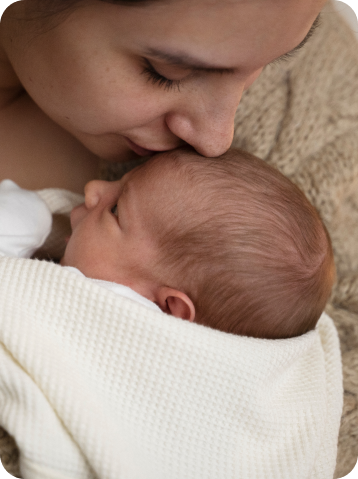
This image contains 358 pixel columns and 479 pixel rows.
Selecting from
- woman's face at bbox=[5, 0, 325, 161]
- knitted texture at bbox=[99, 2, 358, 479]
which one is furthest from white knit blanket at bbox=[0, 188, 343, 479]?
knitted texture at bbox=[99, 2, 358, 479]

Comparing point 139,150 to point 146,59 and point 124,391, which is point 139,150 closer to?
point 146,59

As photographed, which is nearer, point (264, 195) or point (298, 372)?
point (264, 195)

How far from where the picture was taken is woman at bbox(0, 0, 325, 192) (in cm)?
70

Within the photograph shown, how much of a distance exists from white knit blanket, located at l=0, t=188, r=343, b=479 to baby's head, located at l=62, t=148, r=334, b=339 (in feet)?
A: 0.29

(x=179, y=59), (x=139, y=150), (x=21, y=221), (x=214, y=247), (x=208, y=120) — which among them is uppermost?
(x=179, y=59)

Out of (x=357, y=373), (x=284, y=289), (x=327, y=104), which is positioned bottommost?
(x=357, y=373)

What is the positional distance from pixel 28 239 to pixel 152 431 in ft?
1.79

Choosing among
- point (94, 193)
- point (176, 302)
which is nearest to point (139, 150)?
A: point (94, 193)

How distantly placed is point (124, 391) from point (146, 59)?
61 centimetres

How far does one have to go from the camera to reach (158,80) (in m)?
0.82

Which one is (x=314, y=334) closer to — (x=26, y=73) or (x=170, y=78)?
(x=170, y=78)

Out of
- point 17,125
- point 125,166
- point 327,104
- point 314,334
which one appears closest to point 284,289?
point 314,334

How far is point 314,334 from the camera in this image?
106cm

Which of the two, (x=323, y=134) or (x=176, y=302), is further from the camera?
(x=323, y=134)
